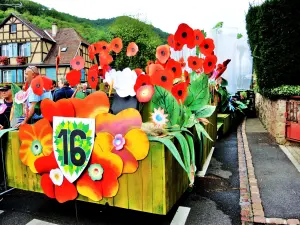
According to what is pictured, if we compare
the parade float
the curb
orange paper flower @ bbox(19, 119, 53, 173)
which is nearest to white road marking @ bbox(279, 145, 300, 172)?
the curb

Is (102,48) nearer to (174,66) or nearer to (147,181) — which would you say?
(174,66)

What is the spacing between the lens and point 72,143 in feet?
9.34

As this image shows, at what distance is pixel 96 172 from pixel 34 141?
0.79m

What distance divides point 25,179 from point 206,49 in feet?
9.10

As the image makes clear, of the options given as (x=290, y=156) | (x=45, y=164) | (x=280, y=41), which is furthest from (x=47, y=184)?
(x=280, y=41)

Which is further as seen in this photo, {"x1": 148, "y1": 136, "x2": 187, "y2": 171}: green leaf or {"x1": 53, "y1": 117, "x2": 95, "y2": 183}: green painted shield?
{"x1": 53, "y1": 117, "x2": 95, "y2": 183}: green painted shield

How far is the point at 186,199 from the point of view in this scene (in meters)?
3.99

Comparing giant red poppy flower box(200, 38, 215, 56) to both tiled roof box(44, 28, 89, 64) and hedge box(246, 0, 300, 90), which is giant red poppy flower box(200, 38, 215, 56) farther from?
tiled roof box(44, 28, 89, 64)

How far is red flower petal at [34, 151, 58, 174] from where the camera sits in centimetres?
297

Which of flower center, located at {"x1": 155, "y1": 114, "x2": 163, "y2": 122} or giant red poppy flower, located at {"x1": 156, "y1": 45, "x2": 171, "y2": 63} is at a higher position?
giant red poppy flower, located at {"x1": 156, "y1": 45, "x2": 171, "y2": 63}

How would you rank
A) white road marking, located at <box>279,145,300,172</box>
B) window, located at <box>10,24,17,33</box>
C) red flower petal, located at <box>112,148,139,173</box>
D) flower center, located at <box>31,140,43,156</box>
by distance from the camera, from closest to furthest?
red flower petal, located at <box>112,148,139,173</box> < flower center, located at <box>31,140,43,156</box> < white road marking, located at <box>279,145,300,172</box> < window, located at <box>10,24,17,33</box>

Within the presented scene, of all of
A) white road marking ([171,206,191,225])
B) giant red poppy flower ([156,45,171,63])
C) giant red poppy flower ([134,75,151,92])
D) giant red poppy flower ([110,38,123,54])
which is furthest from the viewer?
giant red poppy flower ([110,38,123,54])

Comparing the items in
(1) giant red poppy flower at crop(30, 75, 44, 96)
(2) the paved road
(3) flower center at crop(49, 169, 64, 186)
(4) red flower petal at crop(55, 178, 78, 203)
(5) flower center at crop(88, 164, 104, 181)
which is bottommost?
(2) the paved road

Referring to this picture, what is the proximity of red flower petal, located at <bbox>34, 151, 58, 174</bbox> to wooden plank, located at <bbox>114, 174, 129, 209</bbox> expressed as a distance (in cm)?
70
